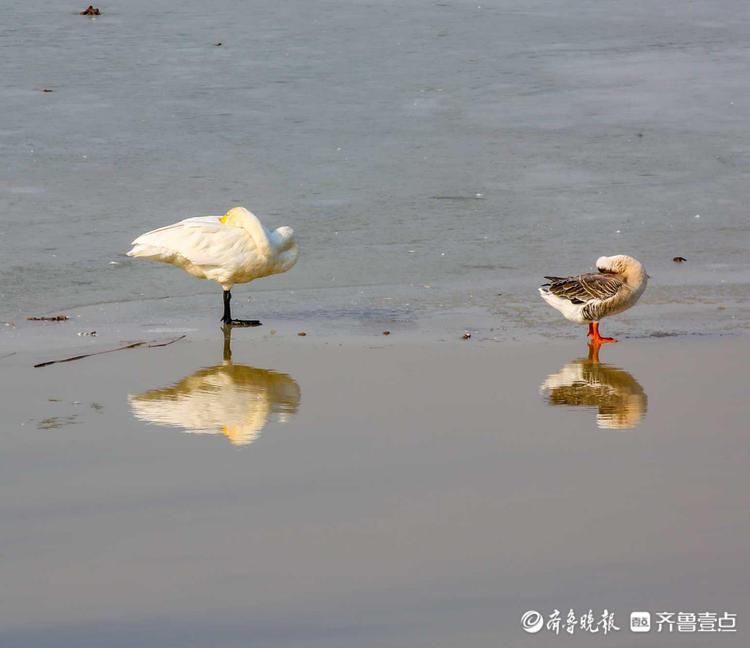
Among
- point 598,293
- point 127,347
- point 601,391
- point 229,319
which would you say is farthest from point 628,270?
point 127,347

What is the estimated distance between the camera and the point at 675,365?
781cm

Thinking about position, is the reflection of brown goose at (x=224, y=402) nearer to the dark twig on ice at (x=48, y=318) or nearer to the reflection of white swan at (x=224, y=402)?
the reflection of white swan at (x=224, y=402)

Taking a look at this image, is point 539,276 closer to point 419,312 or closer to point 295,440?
point 419,312

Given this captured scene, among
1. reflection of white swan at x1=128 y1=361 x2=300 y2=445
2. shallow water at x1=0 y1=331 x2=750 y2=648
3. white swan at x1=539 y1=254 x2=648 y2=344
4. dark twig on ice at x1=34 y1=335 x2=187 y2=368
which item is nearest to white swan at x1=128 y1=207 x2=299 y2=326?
dark twig on ice at x1=34 y1=335 x2=187 y2=368

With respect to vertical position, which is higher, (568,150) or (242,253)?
(568,150)

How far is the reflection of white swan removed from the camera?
21.9ft

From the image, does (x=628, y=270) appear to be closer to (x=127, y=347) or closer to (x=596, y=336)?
(x=596, y=336)

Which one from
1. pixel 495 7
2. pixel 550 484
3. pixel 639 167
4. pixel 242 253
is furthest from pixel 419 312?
pixel 495 7

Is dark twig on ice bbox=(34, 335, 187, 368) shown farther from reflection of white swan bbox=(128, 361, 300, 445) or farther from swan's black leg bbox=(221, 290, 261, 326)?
reflection of white swan bbox=(128, 361, 300, 445)

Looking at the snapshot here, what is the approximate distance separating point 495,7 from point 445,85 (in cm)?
558

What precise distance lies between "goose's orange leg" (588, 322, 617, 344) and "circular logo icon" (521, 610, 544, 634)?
12.7ft

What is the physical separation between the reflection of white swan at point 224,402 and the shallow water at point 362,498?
2 cm

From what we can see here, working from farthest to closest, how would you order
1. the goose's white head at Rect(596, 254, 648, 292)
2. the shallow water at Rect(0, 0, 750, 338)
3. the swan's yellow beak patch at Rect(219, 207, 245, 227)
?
the shallow water at Rect(0, 0, 750, 338)
the swan's yellow beak patch at Rect(219, 207, 245, 227)
the goose's white head at Rect(596, 254, 648, 292)

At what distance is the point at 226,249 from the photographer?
9.02 meters
